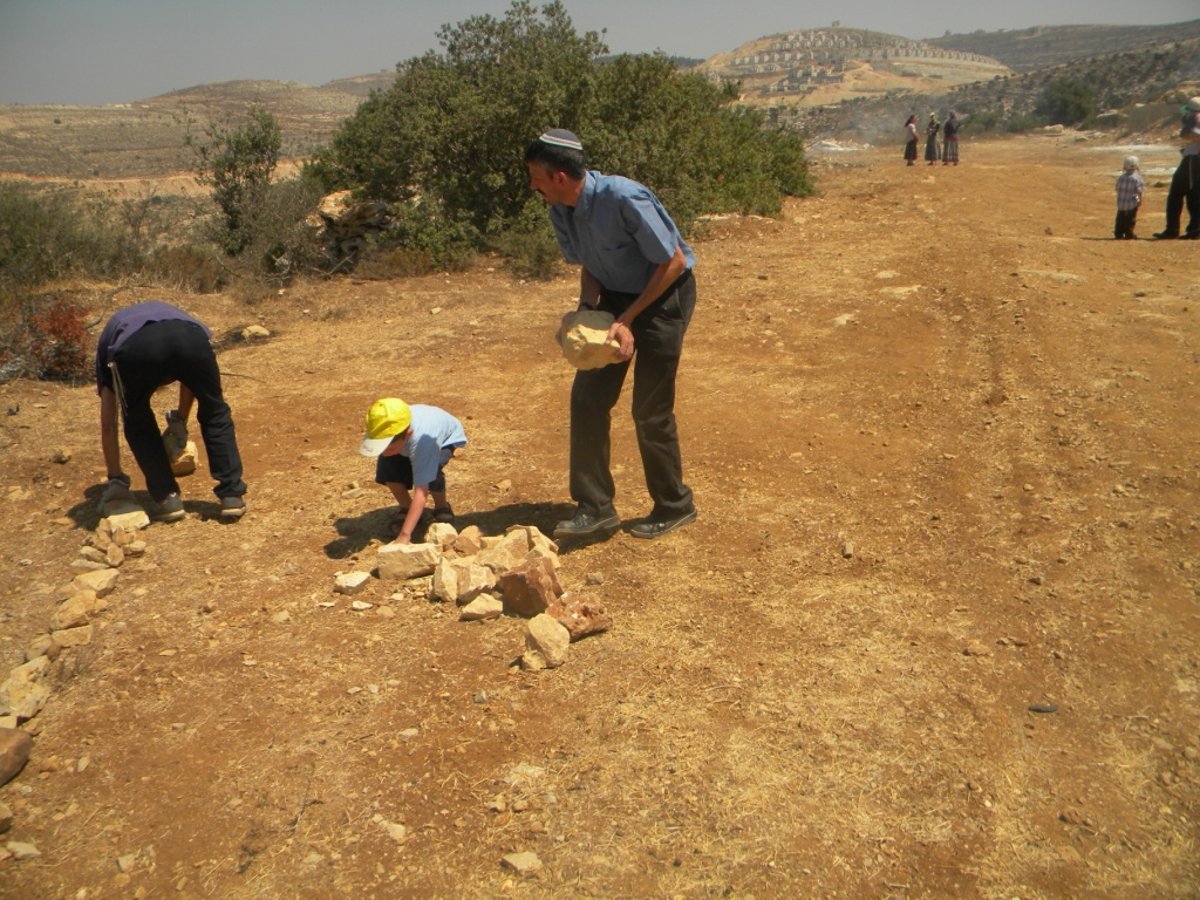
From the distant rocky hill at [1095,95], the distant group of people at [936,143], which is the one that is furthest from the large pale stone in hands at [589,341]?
the distant rocky hill at [1095,95]

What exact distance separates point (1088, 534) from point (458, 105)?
10120 mm

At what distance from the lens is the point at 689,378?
6973mm

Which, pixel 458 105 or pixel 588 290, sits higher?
pixel 458 105

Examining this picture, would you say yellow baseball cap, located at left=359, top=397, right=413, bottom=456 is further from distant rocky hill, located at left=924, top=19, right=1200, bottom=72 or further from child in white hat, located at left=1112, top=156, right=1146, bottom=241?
distant rocky hill, located at left=924, top=19, right=1200, bottom=72

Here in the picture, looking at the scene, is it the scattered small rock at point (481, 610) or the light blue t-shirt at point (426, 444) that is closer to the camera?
the scattered small rock at point (481, 610)

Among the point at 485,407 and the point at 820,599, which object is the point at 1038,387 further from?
the point at 485,407

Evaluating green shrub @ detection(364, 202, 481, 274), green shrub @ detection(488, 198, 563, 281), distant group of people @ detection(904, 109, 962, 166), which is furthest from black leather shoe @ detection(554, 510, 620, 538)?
distant group of people @ detection(904, 109, 962, 166)

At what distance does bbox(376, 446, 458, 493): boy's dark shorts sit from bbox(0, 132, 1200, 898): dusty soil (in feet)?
1.02

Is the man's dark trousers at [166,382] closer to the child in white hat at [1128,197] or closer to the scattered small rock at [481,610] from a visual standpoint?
the scattered small rock at [481,610]

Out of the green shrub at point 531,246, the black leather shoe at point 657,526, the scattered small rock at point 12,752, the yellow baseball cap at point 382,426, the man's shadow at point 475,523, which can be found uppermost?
the green shrub at point 531,246

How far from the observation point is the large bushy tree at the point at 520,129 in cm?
1209

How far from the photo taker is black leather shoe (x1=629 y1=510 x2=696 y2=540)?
14.6 ft

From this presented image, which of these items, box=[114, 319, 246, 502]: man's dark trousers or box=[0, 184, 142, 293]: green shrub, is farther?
box=[0, 184, 142, 293]: green shrub

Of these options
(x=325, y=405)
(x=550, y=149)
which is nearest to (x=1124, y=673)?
(x=550, y=149)
